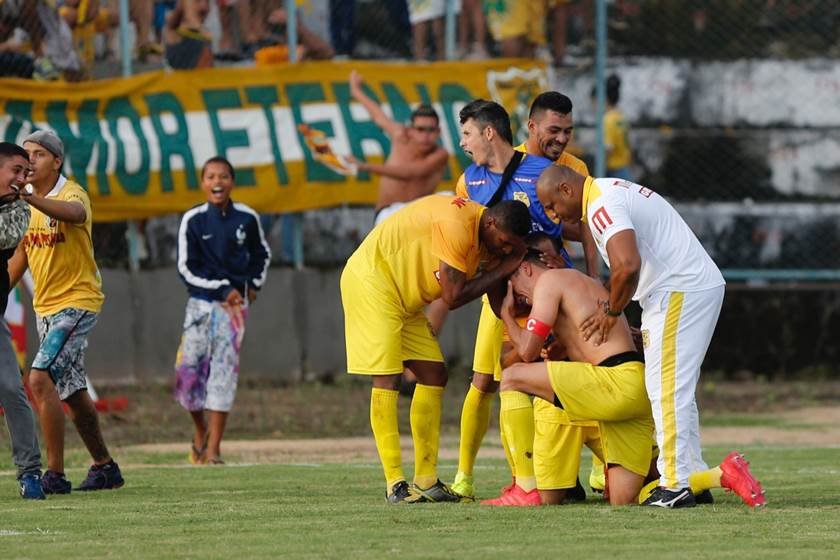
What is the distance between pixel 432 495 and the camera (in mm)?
9742

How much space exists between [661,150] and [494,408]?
433 cm

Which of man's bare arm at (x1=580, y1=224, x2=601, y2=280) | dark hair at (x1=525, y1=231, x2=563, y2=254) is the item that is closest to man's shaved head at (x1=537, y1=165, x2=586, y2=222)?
dark hair at (x1=525, y1=231, x2=563, y2=254)

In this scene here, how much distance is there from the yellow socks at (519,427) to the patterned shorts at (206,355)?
412 centimetres

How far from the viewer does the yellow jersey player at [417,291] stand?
950 cm

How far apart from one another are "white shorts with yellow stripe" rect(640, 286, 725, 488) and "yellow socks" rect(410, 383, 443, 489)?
1360mm

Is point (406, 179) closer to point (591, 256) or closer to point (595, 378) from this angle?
point (591, 256)

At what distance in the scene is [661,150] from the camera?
2036 cm

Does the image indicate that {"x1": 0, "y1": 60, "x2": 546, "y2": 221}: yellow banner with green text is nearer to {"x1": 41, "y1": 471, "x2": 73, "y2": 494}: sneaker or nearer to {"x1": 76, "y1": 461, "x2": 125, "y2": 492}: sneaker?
{"x1": 76, "y1": 461, "x2": 125, "y2": 492}: sneaker

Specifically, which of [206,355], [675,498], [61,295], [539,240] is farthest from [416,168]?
[675,498]

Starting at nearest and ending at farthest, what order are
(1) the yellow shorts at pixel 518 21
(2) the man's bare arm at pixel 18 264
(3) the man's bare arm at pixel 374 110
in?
(2) the man's bare arm at pixel 18 264 < (3) the man's bare arm at pixel 374 110 < (1) the yellow shorts at pixel 518 21

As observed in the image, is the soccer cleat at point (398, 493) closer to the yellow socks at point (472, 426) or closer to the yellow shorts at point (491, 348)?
the yellow socks at point (472, 426)

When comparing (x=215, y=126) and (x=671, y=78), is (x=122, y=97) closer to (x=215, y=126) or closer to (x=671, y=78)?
(x=215, y=126)

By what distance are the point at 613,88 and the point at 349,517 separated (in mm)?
11925

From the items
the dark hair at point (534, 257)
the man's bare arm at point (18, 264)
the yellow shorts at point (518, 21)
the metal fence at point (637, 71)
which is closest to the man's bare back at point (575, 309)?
the dark hair at point (534, 257)
